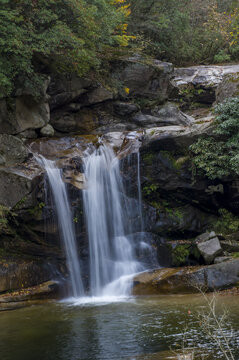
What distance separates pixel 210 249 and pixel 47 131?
8197mm

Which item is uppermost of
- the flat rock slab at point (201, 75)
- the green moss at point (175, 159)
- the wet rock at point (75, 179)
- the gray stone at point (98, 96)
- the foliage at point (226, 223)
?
the flat rock slab at point (201, 75)

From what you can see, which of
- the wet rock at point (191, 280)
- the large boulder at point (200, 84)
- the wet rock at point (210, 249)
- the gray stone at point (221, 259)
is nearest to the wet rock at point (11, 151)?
the wet rock at point (191, 280)

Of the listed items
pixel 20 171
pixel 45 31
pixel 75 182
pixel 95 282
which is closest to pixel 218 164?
pixel 75 182

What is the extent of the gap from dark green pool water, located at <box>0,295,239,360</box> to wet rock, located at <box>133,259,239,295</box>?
23.8 inches

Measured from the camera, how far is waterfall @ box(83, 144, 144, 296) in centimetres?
1155

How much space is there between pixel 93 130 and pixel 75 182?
5448 mm

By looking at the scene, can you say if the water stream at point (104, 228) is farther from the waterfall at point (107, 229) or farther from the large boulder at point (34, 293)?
the large boulder at point (34, 293)

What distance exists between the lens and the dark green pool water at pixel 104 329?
611 centimetres

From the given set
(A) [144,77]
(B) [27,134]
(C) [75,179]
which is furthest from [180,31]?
(C) [75,179]

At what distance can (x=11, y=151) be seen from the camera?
40.4 ft

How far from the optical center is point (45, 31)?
40.7ft

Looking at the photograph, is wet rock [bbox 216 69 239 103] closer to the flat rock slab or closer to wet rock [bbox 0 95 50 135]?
the flat rock slab

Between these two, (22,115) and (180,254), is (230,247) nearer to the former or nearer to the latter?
(180,254)

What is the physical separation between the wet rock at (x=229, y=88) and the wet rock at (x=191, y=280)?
668 centimetres
